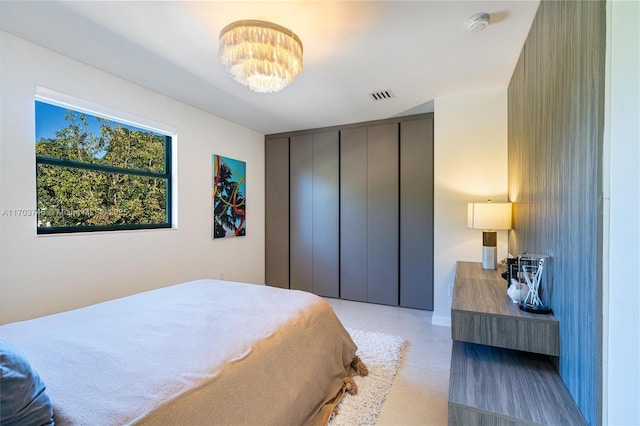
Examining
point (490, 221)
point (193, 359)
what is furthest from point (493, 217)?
point (193, 359)

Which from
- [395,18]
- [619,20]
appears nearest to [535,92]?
[395,18]

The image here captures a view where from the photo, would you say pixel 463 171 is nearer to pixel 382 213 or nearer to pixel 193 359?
pixel 382 213

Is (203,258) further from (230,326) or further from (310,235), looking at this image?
(230,326)

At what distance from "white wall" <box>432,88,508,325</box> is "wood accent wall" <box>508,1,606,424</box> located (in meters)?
1.19

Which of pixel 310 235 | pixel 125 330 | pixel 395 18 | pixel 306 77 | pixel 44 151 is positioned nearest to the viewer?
pixel 125 330

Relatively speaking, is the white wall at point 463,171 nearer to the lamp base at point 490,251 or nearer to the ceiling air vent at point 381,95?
the lamp base at point 490,251

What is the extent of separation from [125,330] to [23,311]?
1441 mm

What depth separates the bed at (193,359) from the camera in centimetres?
99

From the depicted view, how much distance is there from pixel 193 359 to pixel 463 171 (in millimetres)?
3087

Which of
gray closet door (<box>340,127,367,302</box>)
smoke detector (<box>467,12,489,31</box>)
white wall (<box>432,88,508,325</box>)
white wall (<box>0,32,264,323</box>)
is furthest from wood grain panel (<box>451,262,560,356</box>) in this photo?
white wall (<box>0,32,264,323</box>)

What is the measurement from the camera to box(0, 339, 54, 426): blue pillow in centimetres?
76

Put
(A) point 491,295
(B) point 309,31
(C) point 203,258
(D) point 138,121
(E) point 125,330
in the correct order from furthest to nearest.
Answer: (C) point 203,258
(D) point 138,121
(B) point 309,31
(A) point 491,295
(E) point 125,330

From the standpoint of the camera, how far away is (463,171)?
3.18 meters

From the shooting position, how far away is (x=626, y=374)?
514mm
